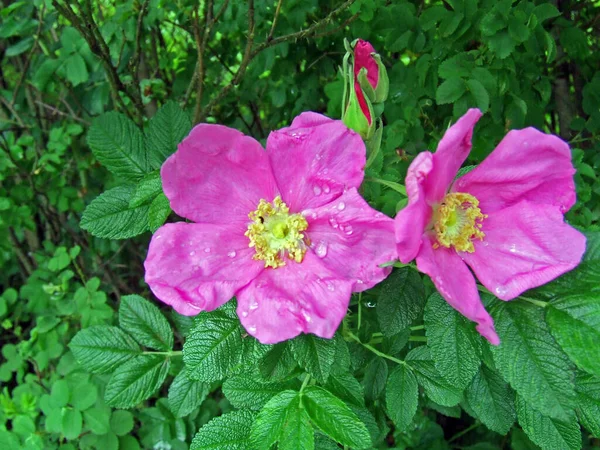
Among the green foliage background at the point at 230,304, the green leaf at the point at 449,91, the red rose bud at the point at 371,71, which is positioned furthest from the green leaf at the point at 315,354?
the green leaf at the point at 449,91

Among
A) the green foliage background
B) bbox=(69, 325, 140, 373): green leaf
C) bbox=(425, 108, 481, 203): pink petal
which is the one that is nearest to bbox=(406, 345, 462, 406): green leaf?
the green foliage background

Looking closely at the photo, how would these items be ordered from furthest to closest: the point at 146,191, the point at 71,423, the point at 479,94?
the point at 71,423, the point at 479,94, the point at 146,191

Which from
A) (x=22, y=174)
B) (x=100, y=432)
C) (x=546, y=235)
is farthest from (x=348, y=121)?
(x=22, y=174)

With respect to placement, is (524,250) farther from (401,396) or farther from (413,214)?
(401,396)

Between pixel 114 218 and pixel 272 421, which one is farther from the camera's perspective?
pixel 114 218

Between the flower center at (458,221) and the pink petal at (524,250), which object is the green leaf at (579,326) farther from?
the flower center at (458,221)

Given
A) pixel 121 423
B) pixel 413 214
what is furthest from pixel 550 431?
pixel 121 423

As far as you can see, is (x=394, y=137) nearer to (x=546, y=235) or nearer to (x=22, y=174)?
→ (x=546, y=235)
